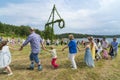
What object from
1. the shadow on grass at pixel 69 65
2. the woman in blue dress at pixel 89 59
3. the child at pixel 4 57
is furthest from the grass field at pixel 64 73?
the child at pixel 4 57

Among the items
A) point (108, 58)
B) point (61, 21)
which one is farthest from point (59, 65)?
point (61, 21)

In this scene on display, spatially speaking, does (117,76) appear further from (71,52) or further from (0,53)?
(0,53)

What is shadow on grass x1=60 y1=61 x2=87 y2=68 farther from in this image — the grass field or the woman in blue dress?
the woman in blue dress

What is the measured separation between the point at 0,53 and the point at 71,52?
3821mm

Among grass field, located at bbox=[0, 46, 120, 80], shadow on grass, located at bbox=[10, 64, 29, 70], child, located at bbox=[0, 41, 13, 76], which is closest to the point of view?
grass field, located at bbox=[0, 46, 120, 80]

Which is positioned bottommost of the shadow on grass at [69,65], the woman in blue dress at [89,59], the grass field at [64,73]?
the grass field at [64,73]

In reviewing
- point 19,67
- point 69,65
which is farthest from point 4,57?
point 69,65

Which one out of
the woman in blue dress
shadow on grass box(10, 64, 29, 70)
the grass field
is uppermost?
the woman in blue dress

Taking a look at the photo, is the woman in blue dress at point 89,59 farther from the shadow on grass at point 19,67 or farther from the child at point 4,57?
the child at point 4,57

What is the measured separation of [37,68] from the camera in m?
16.6

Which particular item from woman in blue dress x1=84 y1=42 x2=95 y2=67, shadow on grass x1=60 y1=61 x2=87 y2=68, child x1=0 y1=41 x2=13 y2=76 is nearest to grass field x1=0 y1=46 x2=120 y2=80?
shadow on grass x1=60 y1=61 x2=87 y2=68

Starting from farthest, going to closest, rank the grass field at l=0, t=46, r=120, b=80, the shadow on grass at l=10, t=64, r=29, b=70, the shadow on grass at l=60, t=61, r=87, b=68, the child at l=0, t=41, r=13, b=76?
the shadow on grass at l=60, t=61, r=87, b=68 < the shadow on grass at l=10, t=64, r=29, b=70 < the child at l=0, t=41, r=13, b=76 < the grass field at l=0, t=46, r=120, b=80

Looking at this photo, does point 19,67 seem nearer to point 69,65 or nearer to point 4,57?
point 4,57

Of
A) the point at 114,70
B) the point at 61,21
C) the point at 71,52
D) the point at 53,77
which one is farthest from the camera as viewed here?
the point at 61,21
